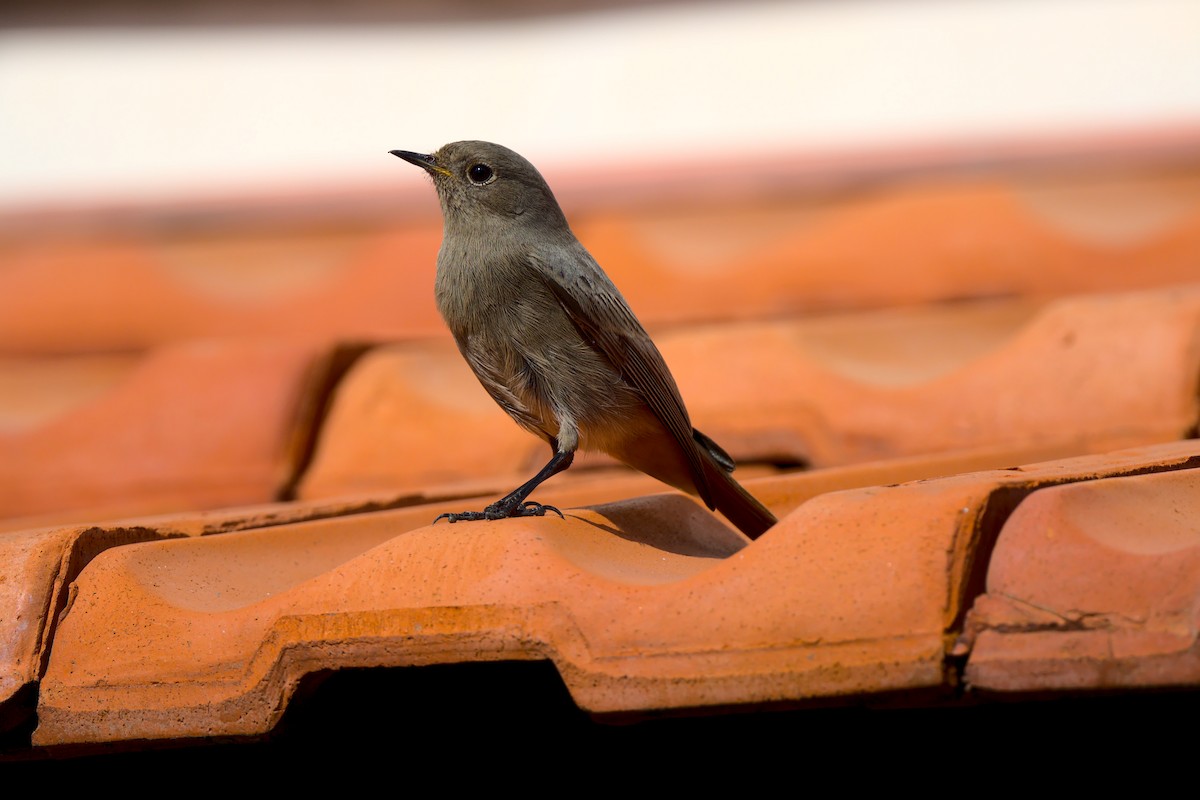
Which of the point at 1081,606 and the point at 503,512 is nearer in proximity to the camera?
the point at 1081,606

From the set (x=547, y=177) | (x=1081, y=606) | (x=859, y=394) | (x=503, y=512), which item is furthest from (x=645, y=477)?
(x=547, y=177)

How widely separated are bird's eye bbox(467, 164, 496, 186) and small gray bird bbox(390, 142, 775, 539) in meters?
0.06

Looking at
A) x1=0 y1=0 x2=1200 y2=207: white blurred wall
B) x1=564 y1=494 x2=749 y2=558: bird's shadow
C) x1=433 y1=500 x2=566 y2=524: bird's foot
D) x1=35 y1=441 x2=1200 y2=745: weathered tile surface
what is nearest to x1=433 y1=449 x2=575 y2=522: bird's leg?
x1=433 y1=500 x2=566 y2=524: bird's foot

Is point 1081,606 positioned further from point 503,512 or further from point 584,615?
point 503,512

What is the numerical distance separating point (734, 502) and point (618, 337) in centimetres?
46

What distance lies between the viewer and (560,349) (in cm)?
327

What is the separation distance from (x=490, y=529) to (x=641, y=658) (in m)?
0.46

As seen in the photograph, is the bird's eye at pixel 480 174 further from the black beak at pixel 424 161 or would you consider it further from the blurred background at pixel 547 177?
the blurred background at pixel 547 177

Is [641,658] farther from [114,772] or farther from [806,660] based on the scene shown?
[114,772]

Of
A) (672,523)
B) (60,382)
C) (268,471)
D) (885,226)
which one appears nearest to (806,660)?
(672,523)

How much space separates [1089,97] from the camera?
7.38 m

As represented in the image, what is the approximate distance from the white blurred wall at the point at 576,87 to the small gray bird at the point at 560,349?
4193mm

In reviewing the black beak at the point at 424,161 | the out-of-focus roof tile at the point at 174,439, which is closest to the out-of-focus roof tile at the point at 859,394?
the out-of-focus roof tile at the point at 174,439

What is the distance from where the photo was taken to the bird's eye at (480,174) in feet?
11.6
